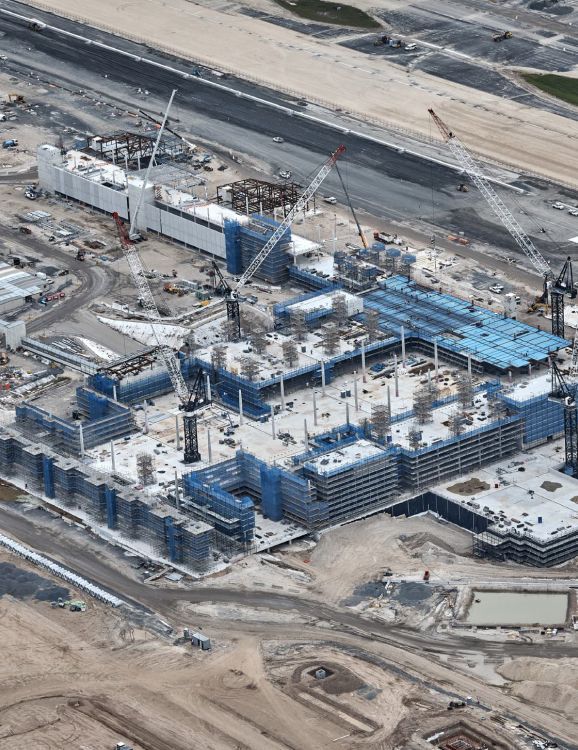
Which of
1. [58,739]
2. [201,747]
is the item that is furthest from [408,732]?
[58,739]

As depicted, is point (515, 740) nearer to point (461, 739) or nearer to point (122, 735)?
point (461, 739)

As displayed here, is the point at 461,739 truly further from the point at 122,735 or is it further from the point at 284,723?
the point at 122,735

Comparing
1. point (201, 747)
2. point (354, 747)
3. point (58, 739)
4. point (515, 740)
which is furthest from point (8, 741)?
point (515, 740)

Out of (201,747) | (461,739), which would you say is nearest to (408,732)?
(461,739)

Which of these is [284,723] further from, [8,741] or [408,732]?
[8,741]

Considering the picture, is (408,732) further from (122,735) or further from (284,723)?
(122,735)

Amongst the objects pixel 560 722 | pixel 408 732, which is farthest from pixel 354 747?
pixel 560 722
